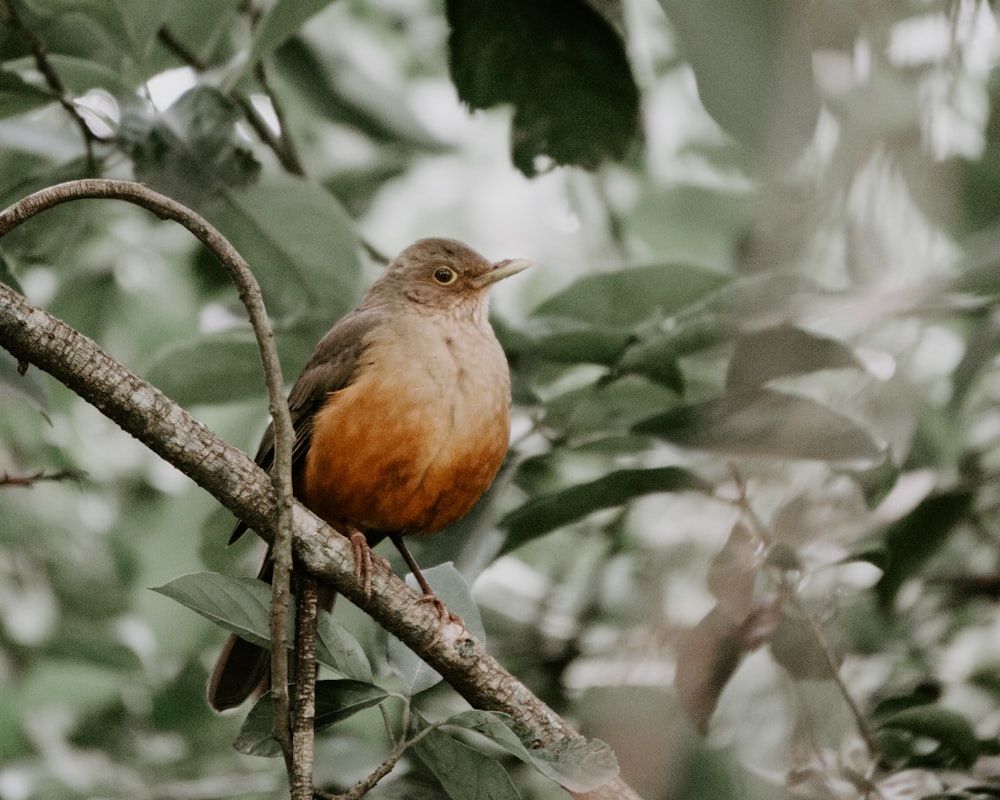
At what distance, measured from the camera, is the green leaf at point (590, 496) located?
9.29 ft

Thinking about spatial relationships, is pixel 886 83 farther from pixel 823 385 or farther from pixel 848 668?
pixel 848 668

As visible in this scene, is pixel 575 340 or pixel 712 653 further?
pixel 575 340

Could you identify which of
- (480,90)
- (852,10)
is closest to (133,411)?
(480,90)

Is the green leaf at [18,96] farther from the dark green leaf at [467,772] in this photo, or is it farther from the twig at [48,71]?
the dark green leaf at [467,772]

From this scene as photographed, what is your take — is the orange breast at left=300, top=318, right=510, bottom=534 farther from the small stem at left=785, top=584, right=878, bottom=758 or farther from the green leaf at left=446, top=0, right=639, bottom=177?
the small stem at left=785, top=584, right=878, bottom=758

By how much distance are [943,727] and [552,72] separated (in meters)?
1.66

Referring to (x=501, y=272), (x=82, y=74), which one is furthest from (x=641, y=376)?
(x=82, y=74)

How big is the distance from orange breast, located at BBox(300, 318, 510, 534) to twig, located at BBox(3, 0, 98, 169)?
89cm

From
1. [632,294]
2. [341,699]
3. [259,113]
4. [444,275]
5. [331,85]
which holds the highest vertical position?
[331,85]

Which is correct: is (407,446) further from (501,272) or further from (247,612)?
(501,272)

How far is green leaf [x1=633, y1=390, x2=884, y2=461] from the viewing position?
2539 millimetres

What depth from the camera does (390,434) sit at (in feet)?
9.08

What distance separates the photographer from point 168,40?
3.33 m

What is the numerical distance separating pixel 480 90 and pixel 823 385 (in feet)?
5.17
